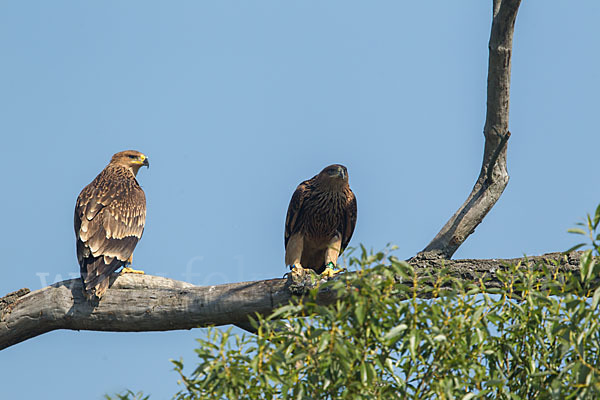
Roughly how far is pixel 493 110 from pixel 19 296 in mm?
4251

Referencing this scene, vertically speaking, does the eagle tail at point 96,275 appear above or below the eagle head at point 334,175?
below

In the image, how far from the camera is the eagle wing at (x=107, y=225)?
7.00m

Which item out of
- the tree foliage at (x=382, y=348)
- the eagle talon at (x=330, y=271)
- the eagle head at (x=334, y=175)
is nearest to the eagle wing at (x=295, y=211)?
the eagle head at (x=334, y=175)

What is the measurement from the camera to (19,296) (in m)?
6.33

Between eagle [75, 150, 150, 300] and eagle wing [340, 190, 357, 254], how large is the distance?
7.39 feet

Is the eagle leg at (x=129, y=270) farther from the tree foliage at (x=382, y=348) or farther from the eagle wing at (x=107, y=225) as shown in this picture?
the tree foliage at (x=382, y=348)

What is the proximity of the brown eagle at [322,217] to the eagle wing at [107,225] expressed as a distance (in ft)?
5.55

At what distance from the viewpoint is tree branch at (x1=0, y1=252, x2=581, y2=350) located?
5.89 m

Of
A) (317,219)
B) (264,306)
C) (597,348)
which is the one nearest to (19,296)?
(264,306)

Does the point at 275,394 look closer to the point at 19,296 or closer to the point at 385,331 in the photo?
the point at 385,331

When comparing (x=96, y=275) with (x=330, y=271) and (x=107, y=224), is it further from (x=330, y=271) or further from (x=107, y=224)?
(x=330, y=271)

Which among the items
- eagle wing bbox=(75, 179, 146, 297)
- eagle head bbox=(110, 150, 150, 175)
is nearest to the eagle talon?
eagle wing bbox=(75, 179, 146, 297)

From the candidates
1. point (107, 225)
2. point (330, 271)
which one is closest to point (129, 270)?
point (107, 225)

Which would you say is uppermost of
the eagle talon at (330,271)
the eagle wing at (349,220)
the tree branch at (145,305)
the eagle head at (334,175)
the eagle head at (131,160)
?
the eagle head at (131,160)
